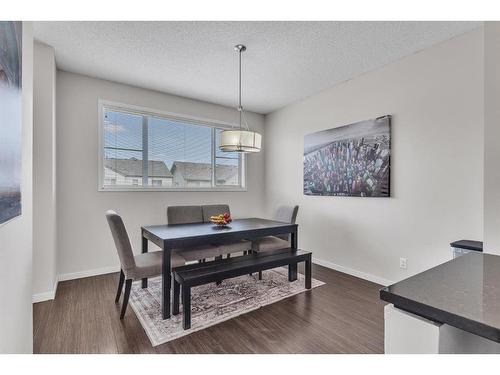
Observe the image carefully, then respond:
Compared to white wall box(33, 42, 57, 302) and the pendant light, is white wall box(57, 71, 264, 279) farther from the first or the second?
the pendant light

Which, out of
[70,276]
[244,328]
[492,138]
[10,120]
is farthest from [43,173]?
[492,138]

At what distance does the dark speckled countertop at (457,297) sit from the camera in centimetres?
64

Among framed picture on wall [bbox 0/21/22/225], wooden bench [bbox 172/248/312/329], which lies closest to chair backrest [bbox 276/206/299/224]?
wooden bench [bbox 172/248/312/329]

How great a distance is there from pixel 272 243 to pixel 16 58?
2.86 meters

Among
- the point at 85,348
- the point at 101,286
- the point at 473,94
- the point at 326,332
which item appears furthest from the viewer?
the point at 101,286

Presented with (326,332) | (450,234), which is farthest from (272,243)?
(450,234)

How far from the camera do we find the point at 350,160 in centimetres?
330

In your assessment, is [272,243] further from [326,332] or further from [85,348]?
[85,348]

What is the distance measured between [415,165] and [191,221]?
272 cm

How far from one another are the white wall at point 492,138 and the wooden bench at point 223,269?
1707 millimetres

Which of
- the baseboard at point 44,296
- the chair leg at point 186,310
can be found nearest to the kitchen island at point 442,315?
the chair leg at point 186,310

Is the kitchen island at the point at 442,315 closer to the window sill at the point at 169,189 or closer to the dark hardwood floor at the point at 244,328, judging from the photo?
the dark hardwood floor at the point at 244,328

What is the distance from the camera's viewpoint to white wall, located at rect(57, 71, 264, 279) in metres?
3.12

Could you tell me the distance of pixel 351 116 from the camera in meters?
Answer: 3.33
